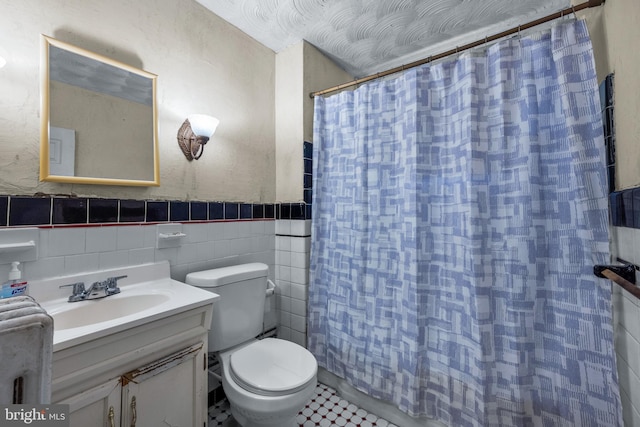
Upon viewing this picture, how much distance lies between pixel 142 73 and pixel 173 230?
0.80 m

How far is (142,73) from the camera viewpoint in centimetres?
133

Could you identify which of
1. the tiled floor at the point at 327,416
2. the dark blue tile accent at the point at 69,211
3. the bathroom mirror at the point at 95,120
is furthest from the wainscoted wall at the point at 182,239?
the tiled floor at the point at 327,416

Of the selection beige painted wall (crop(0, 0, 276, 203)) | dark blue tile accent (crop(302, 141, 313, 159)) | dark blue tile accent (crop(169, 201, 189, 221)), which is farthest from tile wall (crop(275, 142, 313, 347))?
dark blue tile accent (crop(169, 201, 189, 221))

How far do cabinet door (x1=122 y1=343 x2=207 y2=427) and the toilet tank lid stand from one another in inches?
12.5

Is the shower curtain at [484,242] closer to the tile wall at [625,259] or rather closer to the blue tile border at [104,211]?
the tile wall at [625,259]

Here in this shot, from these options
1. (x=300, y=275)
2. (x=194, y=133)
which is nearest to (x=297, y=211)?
(x=300, y=275)

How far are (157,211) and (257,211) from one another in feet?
2.07

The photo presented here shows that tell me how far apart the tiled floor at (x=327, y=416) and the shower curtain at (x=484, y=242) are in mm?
155

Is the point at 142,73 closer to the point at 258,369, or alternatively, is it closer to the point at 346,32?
the point at 346,32

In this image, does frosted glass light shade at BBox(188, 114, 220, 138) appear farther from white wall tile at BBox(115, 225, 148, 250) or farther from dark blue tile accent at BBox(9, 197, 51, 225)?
dark blue tile accent at BBox(9, 197, 51, 225)

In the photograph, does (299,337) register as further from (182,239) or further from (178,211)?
(178,211)

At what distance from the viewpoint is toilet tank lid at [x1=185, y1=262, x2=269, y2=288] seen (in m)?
1.36

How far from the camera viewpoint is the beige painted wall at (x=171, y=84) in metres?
1.02

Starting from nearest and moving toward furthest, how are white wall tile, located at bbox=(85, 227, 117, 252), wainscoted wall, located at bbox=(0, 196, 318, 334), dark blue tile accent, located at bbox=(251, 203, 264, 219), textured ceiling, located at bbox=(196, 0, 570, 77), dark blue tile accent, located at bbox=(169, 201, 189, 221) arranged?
wainscoted wall, located at bbox=(0, 196, 318, 334) → white wall tile, located at bbox=(85, 227, 117, 252) → dark blue tile accent, located at bbox=(169, 201, 189, 221) → textured ceiling, located at bbox=(196, 0, 570, 77) → dark blue tile accent, located at bbox=(251, 203, 264, 219)
